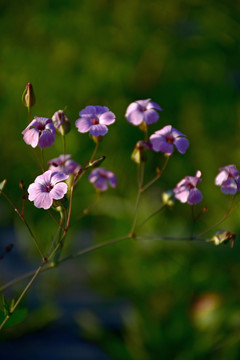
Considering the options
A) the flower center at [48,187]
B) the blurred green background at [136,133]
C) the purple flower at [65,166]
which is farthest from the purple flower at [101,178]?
the blurred green background at [136,133]

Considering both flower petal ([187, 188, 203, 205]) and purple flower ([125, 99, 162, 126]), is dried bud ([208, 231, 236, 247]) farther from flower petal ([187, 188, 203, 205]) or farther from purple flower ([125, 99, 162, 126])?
purple flower ([125, 99, 162, 126])

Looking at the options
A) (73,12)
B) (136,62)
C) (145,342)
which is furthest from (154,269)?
(73,12)

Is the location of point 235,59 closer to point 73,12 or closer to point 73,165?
point 73,12

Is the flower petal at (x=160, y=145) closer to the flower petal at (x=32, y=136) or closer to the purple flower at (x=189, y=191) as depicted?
the purple flower at (x=189, y=191)

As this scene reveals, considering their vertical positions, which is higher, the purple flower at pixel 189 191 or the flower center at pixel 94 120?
the flower center at pixel 94 120

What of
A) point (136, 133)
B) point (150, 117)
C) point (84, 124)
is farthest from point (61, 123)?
point (136, 133)

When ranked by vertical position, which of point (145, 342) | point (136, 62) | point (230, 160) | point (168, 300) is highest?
point (136, 62)

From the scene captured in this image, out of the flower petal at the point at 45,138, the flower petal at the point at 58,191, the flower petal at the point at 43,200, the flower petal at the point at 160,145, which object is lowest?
the flower petal at the point at 43,200

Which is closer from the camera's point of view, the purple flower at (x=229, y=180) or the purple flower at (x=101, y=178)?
the purple flower at (x=229, y=180)
